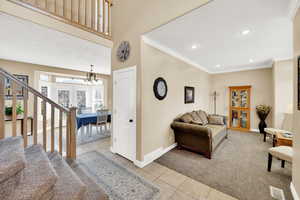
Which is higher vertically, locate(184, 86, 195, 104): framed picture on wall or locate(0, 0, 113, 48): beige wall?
locate(0, 0, 113, 48): beige wall

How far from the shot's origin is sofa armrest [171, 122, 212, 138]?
260 centimetres

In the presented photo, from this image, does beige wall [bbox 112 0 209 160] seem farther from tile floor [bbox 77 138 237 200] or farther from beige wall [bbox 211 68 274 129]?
beige wall [bbox 211 68 274 129]

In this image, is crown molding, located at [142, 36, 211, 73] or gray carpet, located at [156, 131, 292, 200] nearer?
gray carpet, located at [156, 131, 292, 200]

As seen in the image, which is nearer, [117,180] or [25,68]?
[117,180]

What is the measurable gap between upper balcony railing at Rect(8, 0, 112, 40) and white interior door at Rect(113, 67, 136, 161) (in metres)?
1.22

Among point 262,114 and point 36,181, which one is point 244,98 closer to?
point 262,114

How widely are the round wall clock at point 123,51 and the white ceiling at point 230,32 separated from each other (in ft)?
1.54

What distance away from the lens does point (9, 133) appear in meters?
3.91

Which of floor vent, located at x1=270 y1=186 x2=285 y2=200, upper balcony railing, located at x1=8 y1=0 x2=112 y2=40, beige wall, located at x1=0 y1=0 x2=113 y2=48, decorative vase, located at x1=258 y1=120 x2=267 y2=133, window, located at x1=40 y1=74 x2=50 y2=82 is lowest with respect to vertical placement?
floor vent, located at x1=270 y1=186 x2=285 y2=200

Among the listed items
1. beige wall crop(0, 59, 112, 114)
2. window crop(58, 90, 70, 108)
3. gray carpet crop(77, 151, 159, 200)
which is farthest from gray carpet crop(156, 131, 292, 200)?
window crop(58, 90, 70, 108)

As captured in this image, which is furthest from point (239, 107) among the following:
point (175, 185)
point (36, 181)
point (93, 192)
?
point (36, 181)

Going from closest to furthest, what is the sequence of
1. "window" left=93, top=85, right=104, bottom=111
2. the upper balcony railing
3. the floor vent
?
the floor vent, the upper balcony railing, "window" left=93, top=85, right=104, bottom=111

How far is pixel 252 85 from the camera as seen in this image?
484cm

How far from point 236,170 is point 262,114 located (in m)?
3.38
